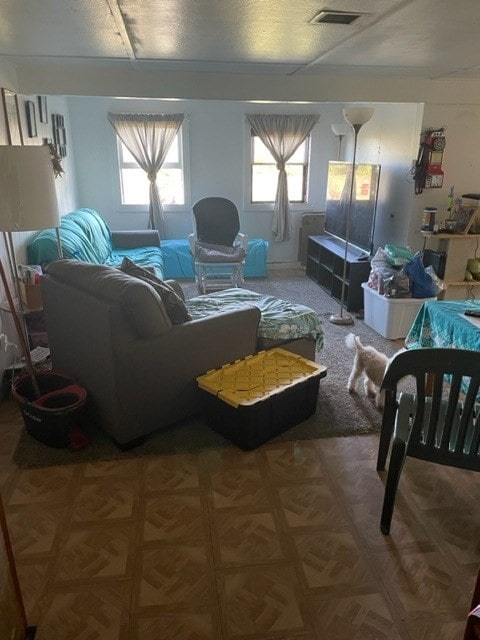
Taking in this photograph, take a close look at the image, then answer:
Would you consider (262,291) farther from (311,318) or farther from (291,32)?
(291,32)

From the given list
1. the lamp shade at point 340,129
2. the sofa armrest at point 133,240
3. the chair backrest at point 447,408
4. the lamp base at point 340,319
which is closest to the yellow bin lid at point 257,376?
the chair backrest at point 447,408

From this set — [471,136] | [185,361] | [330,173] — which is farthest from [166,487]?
[330,173]

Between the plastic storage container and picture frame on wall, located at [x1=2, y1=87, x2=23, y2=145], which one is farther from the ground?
picture frame on wall, located at [x1=2, y1=87, x2=23, y2=145]

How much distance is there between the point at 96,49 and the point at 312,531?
3.10 meters

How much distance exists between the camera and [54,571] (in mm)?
1799

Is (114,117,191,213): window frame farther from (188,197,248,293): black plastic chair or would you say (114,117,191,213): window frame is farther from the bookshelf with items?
the bookshelf with items

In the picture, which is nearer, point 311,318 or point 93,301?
point 93,301

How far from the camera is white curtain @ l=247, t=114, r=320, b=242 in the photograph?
6.05m

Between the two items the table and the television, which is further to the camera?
the television

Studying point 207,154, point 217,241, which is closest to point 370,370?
point 217,241

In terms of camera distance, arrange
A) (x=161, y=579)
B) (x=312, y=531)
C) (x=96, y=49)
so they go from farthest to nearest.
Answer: (x=96, y=49)
(x=312, y=531)
(x=161, y=579)

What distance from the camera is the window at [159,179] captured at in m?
6.18

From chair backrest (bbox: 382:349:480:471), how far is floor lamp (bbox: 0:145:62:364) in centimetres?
191

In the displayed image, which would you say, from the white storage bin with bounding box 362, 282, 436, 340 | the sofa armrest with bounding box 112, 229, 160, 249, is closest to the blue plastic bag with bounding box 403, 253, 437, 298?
the white storage bin with bounding box 362, 282, 436, 340
